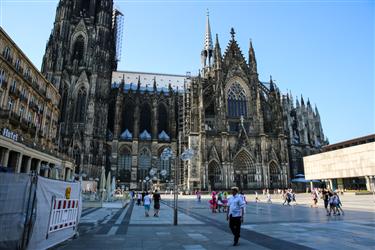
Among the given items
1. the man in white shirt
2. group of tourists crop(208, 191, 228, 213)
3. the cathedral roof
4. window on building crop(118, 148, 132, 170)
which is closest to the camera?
the man in white shirt

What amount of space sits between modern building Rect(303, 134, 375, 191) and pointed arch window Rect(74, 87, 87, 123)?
41.6 meters

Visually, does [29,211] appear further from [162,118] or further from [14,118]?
[162,118]

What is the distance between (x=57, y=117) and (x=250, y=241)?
43.8 meters

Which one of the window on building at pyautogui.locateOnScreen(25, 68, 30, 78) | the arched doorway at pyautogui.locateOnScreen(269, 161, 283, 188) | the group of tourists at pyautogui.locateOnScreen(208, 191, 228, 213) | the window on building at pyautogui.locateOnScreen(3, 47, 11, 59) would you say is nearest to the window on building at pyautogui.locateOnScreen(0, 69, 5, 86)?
the window on building at pyautogui.locateOnScreen(3, 47, 11, 59)

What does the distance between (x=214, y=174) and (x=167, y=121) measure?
749 inches

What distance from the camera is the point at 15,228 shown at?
17.1ft

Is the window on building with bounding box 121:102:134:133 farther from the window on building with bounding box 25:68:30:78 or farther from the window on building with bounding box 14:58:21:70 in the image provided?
the window on building with bounding box 14:58:21:70

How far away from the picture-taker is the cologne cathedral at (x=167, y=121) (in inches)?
1631

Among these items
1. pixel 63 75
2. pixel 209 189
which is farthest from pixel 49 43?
pixel 209 189

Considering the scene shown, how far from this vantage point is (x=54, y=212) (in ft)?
21.7

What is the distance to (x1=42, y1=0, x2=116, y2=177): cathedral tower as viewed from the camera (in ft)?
148

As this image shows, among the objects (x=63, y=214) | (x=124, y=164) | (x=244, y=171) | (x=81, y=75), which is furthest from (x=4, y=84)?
(x=244, y=171)

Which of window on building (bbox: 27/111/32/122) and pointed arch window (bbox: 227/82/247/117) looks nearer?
window on building (bbox: 27/111/32/122)

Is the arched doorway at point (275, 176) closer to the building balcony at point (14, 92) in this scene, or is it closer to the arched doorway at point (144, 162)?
the arched doorway at point (144, 162)
